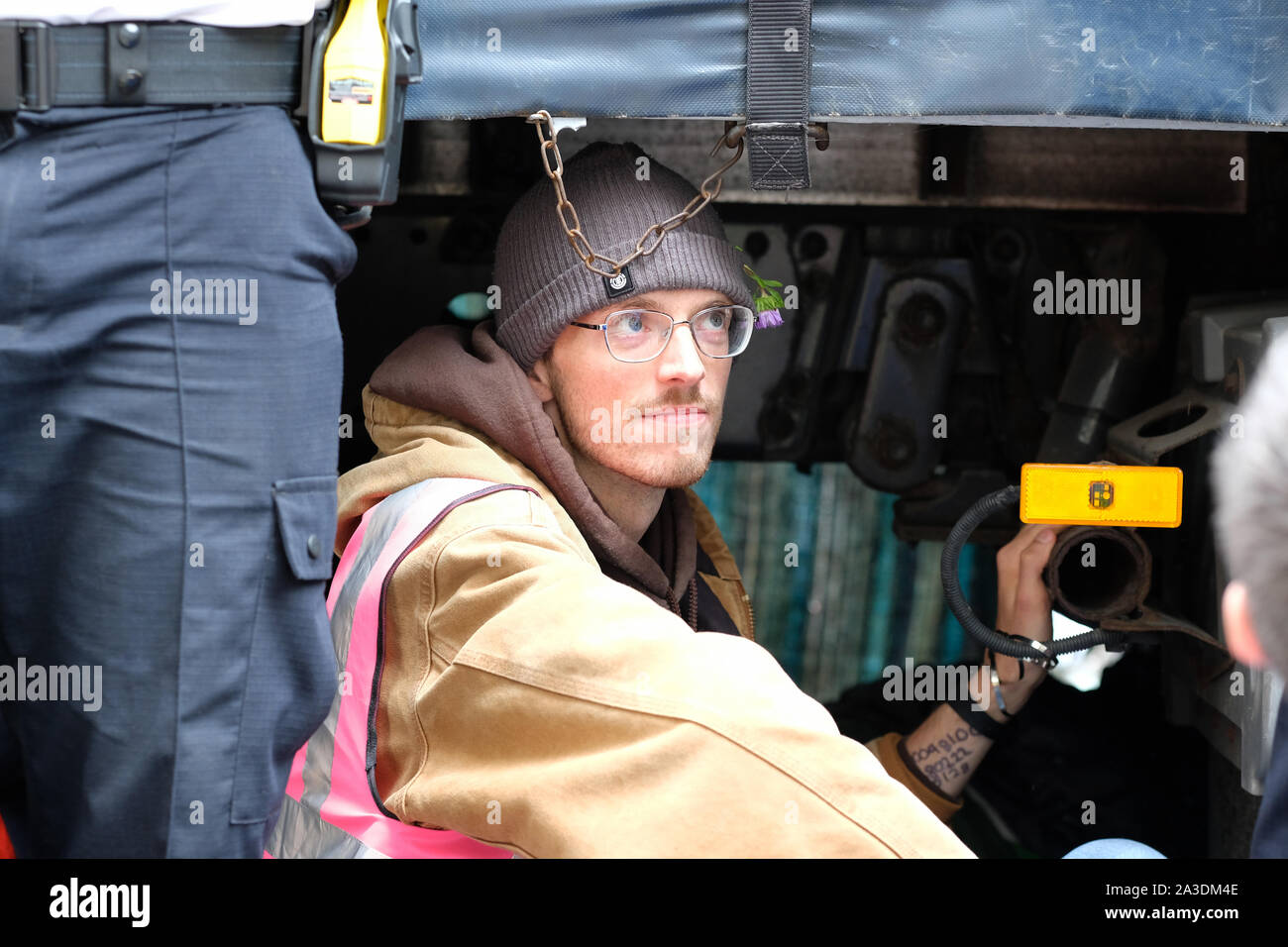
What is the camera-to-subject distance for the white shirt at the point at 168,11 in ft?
5.12

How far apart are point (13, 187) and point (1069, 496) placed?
171 centimetres

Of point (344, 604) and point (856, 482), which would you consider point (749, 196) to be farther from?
point (344, 604)

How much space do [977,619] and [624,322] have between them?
2.88 ft

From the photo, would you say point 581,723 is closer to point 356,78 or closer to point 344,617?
point 344,617

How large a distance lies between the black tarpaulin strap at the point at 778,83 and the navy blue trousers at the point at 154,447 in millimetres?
642

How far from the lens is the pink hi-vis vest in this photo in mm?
1795

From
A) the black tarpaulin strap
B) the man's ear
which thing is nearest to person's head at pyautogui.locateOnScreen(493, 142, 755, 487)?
the black tarpaulin strap

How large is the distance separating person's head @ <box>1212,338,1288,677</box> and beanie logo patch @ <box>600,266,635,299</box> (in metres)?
1.28

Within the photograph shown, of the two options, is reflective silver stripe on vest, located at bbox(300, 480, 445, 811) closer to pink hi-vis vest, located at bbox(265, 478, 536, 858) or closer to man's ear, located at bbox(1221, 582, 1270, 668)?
pink hi-vis vest, located at bbox(265, 478, 536, 858)

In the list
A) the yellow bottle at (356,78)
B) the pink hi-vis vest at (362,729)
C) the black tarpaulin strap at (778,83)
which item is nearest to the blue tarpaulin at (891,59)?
the black tarpaulin strap at (778,83)

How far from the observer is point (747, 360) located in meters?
3.14
